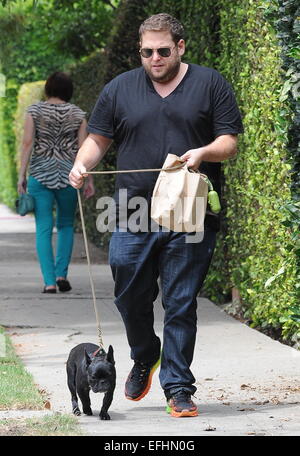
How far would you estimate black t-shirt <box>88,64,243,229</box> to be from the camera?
562 cm

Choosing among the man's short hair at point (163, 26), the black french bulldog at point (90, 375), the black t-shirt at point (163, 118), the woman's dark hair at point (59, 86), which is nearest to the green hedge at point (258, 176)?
the black t-shirt at point (163, 118)

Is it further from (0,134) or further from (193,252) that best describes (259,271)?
(0,134)

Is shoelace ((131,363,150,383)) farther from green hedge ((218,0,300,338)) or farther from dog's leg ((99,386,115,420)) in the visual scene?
green hedge ((218,0,300,338))

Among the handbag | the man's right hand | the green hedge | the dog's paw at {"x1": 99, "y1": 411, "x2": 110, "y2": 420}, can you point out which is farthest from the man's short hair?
the handbag

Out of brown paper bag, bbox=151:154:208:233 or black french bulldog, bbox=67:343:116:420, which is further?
brown paper bag, bbox=151:154:208:233

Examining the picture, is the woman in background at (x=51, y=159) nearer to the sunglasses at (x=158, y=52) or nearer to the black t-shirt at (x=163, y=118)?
the black t-shirt at (x=163, y=118)

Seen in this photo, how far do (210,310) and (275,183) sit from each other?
2121mm

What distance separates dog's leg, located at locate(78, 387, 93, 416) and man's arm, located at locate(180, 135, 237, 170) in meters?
1.21

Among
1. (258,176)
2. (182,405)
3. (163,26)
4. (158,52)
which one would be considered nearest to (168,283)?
(182,405)

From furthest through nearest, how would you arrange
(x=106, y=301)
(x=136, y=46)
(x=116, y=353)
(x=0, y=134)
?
(x=0, y=134) < (x=136, y=46) < (x=106, y=301) < (x=116, y=353)

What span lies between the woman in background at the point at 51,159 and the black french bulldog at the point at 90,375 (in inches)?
176
